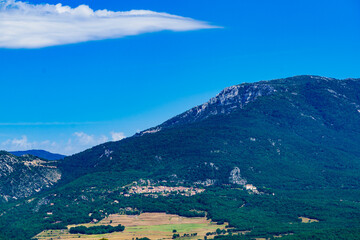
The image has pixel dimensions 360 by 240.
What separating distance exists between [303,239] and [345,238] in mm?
13405

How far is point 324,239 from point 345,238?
287 inches

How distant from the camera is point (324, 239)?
197 metres

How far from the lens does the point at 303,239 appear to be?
19988 cm

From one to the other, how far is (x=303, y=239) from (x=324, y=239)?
22.1ft

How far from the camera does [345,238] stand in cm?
19888
